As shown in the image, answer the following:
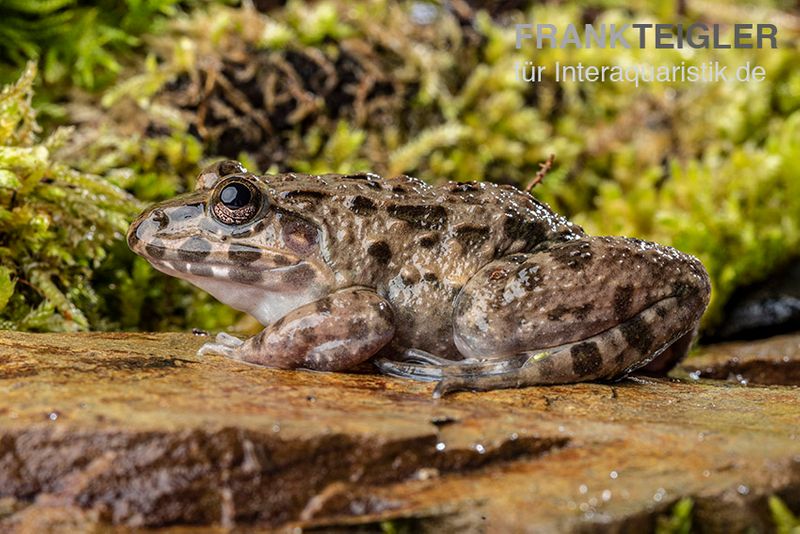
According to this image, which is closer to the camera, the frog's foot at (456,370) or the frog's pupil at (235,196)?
the frog's foot at (456,370)

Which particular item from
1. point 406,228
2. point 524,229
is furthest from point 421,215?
point 524,229

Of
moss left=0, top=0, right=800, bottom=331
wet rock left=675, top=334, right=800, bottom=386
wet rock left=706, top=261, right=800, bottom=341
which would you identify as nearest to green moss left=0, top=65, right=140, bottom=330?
moss left=0, top=0, right=800, bottom=331

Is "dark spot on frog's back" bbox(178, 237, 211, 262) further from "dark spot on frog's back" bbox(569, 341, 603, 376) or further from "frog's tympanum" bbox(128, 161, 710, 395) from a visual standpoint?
"dark spot on frog's back" bbox(569, 341, 603, 376)

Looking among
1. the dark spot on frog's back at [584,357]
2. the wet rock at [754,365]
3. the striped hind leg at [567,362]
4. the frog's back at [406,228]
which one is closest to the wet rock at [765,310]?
the wet rock at [754,365]

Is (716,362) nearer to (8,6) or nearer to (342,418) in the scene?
(342,418)

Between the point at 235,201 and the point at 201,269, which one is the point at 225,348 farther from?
the point at 235,201

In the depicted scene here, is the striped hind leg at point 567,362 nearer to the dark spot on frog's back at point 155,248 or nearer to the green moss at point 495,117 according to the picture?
the dark spot on frog's back at point 155,248

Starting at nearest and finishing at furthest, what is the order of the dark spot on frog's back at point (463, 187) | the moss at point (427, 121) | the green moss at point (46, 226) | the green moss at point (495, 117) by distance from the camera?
the dark spot on frog's back at point (463, 187) → the green moss at point (46, 226) → the moss at point (427, 121) → the green moss at point (495, 117)
